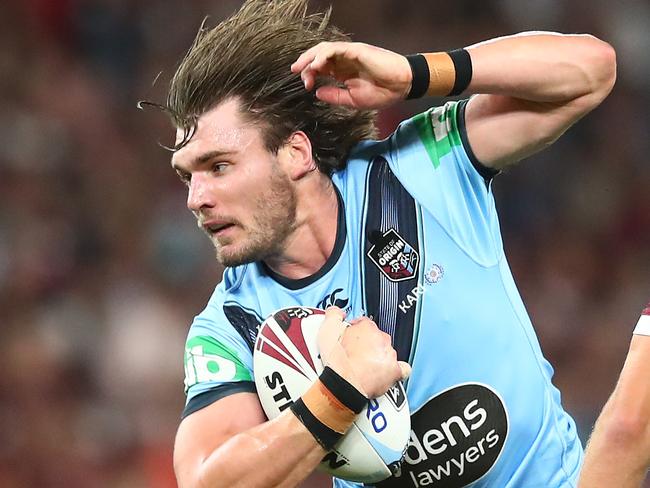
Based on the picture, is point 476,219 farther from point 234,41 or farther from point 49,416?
point 49,416

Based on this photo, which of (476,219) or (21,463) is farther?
(21,463)

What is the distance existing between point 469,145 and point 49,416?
193 inches

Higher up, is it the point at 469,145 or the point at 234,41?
the point at 234,41

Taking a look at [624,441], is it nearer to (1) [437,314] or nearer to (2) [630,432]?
(2) [630,432]

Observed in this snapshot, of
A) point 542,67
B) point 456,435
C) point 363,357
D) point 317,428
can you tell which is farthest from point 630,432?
point 542,67

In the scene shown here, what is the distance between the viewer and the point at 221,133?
3.49m

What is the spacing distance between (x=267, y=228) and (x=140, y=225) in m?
5.23

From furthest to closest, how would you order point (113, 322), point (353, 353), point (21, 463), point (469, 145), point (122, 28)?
1. point (122, 28)
2. point (113, 322)
3. point (21, 463)
4. point (469, 145)
5. point (353, 353)

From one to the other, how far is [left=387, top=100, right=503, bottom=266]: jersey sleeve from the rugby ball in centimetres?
50

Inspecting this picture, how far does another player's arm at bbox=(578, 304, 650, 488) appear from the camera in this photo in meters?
2.95

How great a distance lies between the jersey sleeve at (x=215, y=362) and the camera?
345 cm

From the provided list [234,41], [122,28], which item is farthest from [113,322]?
[234,41]

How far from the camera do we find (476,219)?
357 centimetres

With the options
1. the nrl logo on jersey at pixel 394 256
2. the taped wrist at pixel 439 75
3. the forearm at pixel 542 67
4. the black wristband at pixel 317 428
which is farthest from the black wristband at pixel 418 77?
the black wristband at pixel 317 428
